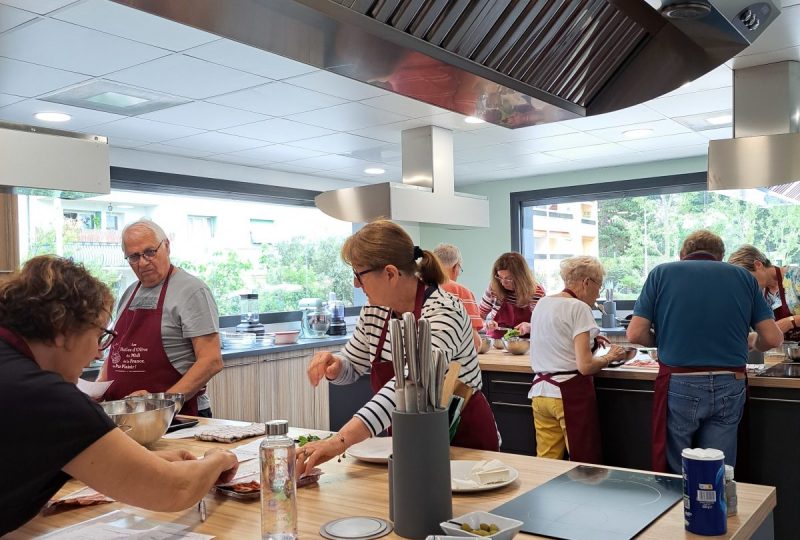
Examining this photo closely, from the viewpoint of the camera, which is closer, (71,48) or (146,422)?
(146,422)

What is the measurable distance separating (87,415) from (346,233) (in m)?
6.80

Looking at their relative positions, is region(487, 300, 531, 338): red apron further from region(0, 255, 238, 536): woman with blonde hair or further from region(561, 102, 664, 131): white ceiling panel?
region(0, 255, 238, 536): woman with blonde hair

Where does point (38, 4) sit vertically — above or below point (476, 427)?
above

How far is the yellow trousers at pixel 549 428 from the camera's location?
3572mm

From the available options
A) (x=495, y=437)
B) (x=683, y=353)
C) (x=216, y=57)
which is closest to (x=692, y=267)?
(x=683, y=353)

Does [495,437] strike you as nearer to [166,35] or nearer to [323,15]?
[323,15]

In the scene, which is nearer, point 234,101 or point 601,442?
point 601,442

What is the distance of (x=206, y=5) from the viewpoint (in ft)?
3.43

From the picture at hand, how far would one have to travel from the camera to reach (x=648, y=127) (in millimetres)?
5371

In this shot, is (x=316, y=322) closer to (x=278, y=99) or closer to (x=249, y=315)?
(x=249, y=315)

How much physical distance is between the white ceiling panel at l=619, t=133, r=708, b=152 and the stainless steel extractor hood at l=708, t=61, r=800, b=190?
5.77ft

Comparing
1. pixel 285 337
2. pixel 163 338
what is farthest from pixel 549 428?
pixel 285 337

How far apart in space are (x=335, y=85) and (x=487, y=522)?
10.1 ft

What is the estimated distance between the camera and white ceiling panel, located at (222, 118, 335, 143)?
15.9 feet
